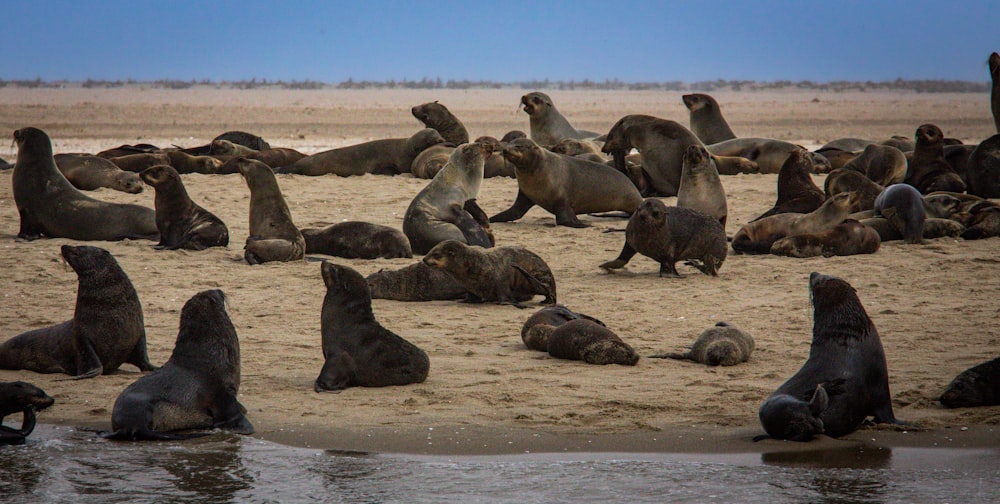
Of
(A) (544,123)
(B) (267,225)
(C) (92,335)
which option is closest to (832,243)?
(B) (267,225)

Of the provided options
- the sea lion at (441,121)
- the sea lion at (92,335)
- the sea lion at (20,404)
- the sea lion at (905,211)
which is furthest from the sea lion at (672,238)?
the sea lion at (441,121)

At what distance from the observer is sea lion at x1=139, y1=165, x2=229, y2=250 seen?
10.1 meters

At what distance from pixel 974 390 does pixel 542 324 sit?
2.37m

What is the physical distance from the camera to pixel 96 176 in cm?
1320

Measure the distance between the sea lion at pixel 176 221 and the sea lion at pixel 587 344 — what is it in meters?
4.53

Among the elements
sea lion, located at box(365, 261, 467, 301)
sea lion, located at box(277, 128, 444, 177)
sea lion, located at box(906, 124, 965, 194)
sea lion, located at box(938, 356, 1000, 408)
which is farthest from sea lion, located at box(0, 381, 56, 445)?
sea lion, located at box(906, 124, 965, 194)

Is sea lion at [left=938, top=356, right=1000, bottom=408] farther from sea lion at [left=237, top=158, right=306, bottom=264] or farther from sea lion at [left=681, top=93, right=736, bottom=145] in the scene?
sea lion at [left=681, top=93, right=736, bottom=145]

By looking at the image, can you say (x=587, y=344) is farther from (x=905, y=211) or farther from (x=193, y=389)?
(x=905, y=211)

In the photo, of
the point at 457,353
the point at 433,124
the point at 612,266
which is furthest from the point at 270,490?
the point at 433,124

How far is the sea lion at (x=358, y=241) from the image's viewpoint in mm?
9820

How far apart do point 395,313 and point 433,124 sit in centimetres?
946

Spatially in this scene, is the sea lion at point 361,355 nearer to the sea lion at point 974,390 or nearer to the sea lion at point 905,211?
the sea lion at point 974,390

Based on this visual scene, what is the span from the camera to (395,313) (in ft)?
25.5

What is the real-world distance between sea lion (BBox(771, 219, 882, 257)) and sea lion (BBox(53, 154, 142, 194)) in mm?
7185
